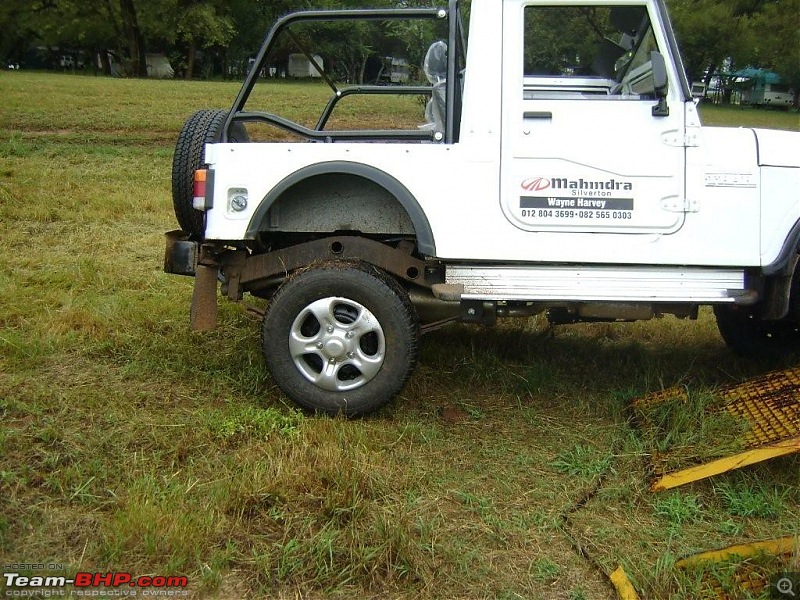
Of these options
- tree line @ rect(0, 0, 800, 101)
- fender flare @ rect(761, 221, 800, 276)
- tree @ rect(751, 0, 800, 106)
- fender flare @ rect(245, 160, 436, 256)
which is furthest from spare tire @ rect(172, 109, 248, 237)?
tree line @ rect(0, 0, 800, 101)

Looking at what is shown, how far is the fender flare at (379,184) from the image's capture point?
159 inches

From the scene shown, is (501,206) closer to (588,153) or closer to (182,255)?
(588,153)

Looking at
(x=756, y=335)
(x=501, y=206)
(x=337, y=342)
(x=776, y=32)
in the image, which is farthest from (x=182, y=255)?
(x=776, y=32)

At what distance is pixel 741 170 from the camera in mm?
3951

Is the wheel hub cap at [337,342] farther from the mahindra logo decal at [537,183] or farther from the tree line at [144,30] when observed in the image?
the tree line at [144,30]

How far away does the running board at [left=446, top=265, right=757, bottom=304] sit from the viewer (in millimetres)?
4047

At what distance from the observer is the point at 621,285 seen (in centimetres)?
406

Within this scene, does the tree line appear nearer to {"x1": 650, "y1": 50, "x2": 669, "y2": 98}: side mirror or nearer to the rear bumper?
the rear bumper

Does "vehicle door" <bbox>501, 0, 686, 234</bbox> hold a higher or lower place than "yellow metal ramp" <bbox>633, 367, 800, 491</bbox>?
higher

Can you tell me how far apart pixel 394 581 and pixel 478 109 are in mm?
2289

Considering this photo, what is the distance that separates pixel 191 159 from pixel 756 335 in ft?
12.2

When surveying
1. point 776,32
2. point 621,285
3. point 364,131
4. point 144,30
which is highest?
point 144,30

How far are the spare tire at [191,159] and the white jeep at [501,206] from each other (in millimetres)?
18

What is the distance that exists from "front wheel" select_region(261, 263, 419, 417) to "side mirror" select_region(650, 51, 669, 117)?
5.16 feet
